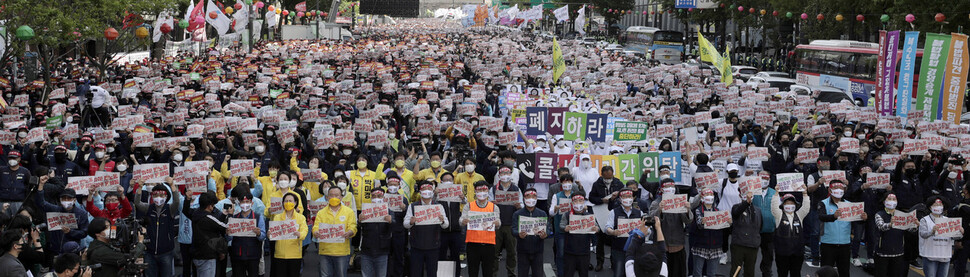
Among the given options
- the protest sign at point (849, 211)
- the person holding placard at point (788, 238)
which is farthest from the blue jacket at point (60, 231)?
the protest sign at point (849, 211)

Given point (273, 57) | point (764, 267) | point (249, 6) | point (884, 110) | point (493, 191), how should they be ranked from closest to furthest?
point (764, 267) → point (493, 191) → point (884, 110) → point (273, 57) → point (249, 6)

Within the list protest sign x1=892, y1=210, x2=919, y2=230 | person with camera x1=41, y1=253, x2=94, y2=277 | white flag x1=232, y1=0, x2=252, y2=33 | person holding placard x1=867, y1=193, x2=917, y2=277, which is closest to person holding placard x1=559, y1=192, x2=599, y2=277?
person holding placard x1=867, y1=193, x2=917, y2=277

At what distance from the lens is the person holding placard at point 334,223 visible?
418 inches

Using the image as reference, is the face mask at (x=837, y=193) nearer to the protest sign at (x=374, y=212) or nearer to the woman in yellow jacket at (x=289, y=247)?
the protest sign at (x=374, y=212)

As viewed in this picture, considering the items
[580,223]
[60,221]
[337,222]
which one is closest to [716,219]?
[580,223]

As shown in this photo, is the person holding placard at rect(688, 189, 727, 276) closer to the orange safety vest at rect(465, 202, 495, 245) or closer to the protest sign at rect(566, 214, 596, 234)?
the protest sign at rect(566, 214, 596, 234)

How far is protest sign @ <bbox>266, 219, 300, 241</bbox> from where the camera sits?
10.3 meters

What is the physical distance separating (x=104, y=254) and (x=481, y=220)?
372 cm

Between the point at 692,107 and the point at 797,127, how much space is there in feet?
14.1

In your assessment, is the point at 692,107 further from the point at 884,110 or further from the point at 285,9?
the point at 285,9

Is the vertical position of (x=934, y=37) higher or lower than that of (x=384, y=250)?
higher

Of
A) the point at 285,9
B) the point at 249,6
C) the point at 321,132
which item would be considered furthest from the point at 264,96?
the point at 285,9

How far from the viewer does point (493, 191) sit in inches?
491

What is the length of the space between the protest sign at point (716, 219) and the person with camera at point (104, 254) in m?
5.73
